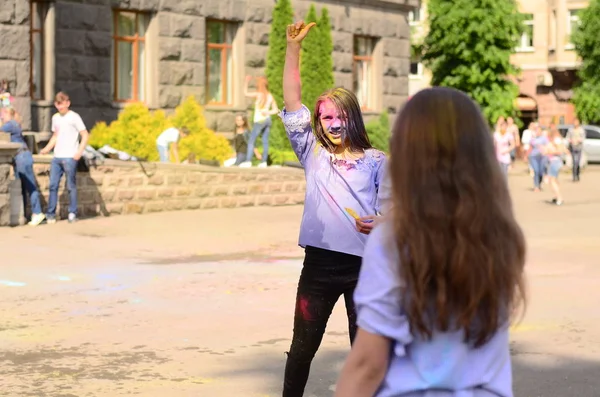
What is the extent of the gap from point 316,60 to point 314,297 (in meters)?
23.1

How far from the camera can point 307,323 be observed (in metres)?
6.02

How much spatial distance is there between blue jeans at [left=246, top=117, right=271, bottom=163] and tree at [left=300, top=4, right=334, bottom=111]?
11.2 ft

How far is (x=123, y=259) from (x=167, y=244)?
67.9 inches

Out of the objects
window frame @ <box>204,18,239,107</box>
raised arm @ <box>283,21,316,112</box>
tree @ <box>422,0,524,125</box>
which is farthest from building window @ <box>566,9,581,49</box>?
raised arm @ <box>283,21,316,112</box>

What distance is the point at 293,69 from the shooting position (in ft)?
19.8

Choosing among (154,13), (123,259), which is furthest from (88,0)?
(123,259)

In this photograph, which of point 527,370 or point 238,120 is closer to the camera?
point 527,370

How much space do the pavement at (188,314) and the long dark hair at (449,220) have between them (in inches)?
117

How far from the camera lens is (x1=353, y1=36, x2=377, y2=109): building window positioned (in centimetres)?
3128

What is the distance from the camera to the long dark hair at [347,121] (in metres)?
6.05

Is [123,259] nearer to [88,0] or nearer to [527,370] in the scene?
[527,370]

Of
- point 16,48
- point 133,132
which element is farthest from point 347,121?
point 133,132

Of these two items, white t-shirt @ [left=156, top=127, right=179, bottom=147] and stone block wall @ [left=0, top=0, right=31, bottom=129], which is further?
white t-shirt @ [left=156, top=127, right=179, bottom=147]

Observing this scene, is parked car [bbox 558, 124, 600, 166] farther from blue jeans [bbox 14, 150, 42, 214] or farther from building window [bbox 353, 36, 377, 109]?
blue jeans [bbox 14, 150, 42, 214]
